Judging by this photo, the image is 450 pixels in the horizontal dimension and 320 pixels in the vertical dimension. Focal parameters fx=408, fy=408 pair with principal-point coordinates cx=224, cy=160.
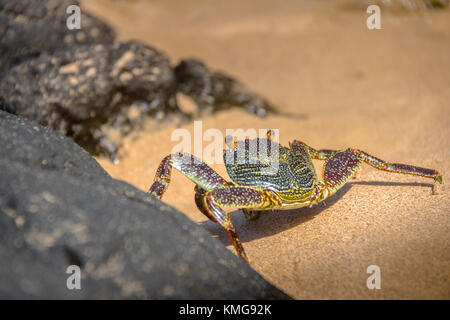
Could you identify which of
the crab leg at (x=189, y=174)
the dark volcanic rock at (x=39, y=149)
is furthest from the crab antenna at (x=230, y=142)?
the dark volcanic rock at (x=39, y=149)

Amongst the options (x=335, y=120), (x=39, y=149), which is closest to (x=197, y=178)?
(x=39, y=149)

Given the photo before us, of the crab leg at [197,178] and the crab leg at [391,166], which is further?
the crab leg at [391,166]

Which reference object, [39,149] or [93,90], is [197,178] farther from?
[93,90]

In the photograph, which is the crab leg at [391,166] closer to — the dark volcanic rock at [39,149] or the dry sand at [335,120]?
the dry sand at [335,120]

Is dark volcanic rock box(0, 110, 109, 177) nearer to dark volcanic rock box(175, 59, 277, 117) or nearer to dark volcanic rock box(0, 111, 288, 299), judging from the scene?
dark volcanic rock box(0, 111, 288, 299)

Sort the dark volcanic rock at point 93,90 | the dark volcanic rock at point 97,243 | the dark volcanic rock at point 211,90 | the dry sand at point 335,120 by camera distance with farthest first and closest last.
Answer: the dark volcanic rock at point 211,90
the dark volcanic rock at point 93,90
the dry sand at point 335,120
the dark volcanic rock at point 97,243

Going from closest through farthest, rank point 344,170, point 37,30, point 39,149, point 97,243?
point 97,243 < point 39,149 < point 344,170 < point 37,30

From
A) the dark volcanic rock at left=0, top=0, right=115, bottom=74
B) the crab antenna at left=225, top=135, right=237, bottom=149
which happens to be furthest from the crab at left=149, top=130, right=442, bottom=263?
the dark volcanic rock at left=0, top=0, right=115, bottom=74
